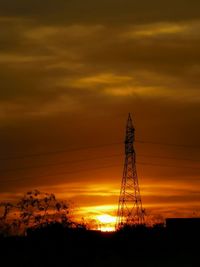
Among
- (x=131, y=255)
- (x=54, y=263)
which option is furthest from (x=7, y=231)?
(x=131, y=255)

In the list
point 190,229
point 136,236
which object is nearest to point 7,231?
point 136,236

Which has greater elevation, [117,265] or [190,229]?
[190,229]

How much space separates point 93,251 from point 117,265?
2213 mm

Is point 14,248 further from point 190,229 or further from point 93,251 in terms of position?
point 190,229

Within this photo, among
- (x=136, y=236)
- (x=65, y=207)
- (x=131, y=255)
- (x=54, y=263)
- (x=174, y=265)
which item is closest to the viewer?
(x=54, y=263)

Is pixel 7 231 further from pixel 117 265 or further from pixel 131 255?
pixel 131 255

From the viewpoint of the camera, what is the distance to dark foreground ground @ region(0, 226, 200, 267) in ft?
177

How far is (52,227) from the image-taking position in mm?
57719

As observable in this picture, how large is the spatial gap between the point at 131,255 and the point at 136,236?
5.78 meters

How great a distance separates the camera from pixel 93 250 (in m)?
59.1

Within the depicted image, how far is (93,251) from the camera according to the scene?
193 feet

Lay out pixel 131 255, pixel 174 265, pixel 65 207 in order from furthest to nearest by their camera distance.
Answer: pixel 131 255 → pixel 174 265 → pixel 65 207

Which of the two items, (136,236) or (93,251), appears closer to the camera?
(93,251)

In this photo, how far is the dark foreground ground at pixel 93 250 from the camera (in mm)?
53969
